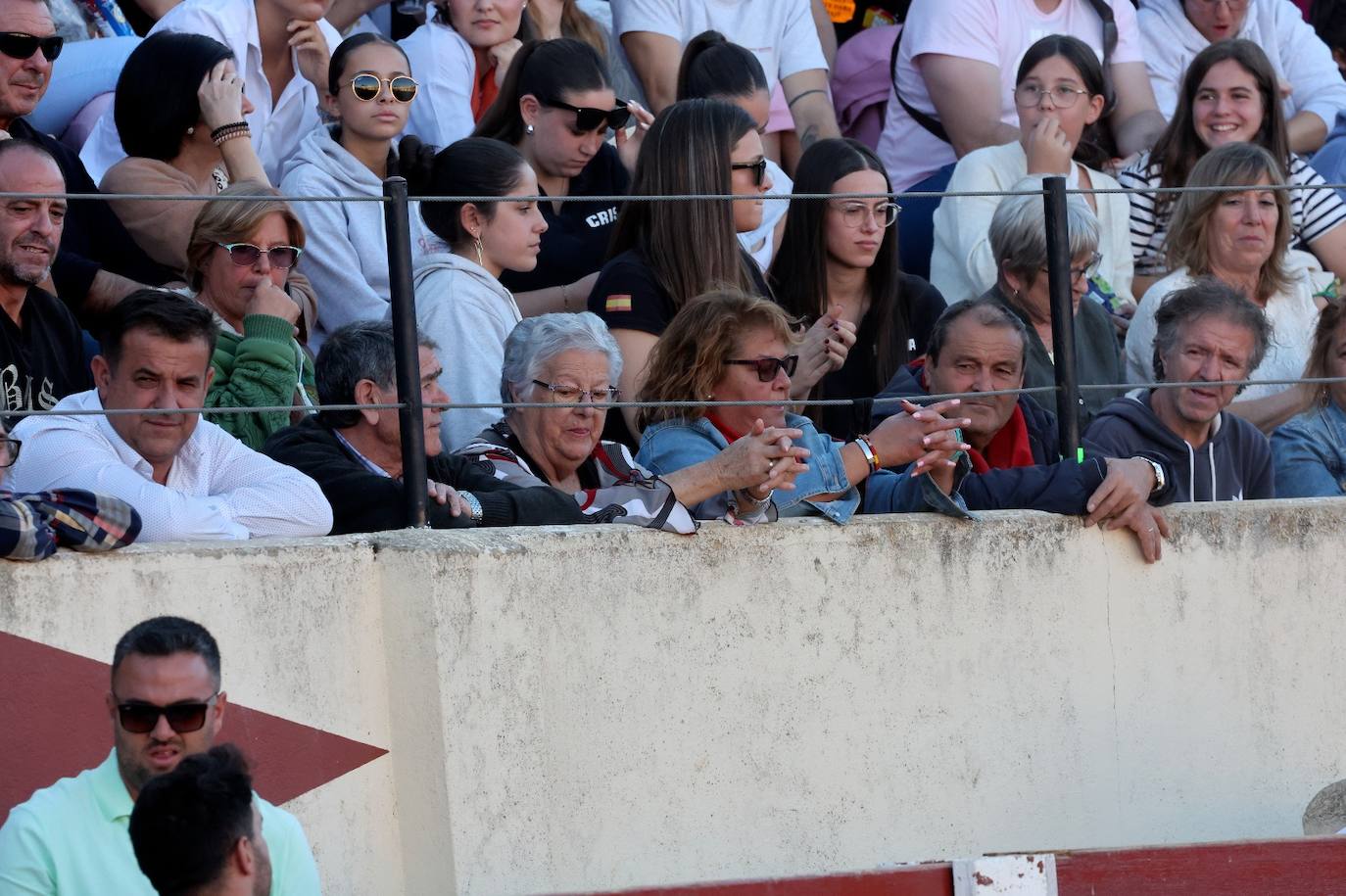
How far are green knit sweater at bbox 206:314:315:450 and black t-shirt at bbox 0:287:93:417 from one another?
0.35m

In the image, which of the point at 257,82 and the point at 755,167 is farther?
the point at 257,82

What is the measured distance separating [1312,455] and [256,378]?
9.87ft

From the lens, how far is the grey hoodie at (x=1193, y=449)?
Answer: 6.26 m

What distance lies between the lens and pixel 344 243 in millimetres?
6758

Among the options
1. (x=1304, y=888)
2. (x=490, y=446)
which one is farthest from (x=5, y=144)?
(x=1304, y=888)

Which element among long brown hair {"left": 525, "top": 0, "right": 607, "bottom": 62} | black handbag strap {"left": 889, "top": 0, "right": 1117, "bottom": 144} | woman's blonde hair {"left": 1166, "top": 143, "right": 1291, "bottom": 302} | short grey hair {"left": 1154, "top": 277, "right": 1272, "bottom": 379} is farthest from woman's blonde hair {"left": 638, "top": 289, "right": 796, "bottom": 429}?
black handbag strap {"left": 889, "top": 0, "right": 1117, "bottom": 144}

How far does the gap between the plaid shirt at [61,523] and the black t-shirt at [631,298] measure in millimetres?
1824

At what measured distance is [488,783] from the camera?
513 centimetres

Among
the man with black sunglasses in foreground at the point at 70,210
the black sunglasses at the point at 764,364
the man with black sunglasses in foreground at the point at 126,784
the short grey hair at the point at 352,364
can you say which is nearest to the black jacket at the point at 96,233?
the man with black sunglasses in foreground at the point at 70,210

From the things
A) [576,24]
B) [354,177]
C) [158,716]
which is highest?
[576,24]

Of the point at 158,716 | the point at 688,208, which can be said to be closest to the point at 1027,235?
the point at 688,208

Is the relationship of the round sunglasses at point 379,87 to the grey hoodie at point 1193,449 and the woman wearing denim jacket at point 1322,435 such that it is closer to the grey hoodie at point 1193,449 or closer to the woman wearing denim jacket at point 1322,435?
the grey hoodie at point 1193,449

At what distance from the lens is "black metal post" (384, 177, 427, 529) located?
5.18m

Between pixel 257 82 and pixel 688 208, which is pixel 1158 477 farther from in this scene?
pixel 257 82
